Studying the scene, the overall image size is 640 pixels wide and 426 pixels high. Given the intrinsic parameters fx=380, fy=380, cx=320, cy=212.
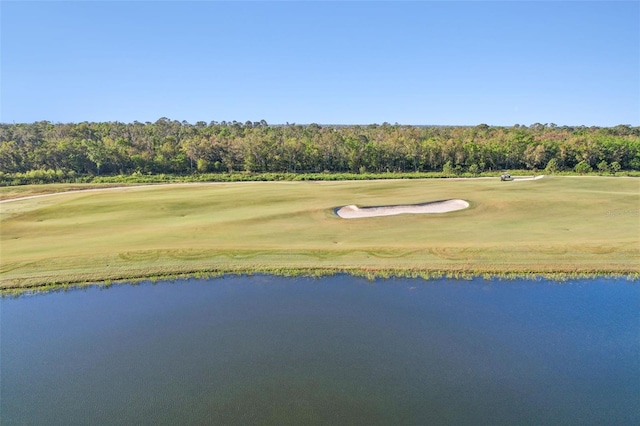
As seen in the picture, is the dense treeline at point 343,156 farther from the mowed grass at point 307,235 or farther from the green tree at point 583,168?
the mowed grass at point 307,235

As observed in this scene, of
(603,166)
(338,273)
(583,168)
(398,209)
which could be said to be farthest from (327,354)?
(603,166)

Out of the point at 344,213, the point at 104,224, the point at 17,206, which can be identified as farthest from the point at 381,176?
the point at 17,206

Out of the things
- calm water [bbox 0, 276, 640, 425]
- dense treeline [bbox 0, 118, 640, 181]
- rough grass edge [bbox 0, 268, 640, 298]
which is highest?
dense treeline [bbox 0, 118, 640, 181]

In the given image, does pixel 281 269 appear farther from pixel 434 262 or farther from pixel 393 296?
pixel 434 262

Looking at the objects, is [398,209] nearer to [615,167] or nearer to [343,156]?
[343,156]

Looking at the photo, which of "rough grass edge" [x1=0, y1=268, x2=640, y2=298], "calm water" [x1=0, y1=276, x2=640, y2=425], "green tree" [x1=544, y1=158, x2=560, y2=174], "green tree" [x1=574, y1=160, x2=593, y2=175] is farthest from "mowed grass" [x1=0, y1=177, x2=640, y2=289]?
"green tree" [x1=574, y1=160, x2=593, y2=175]

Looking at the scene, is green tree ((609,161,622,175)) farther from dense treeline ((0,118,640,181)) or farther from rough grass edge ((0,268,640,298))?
rough grass edge ((0,268,640,298))
